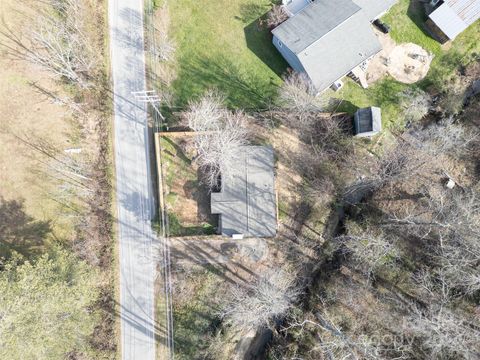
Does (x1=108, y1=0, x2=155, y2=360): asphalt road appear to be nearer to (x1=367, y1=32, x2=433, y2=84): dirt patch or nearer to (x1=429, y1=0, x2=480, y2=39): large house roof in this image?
(x1=367, y1=32, x2=433, y2=84): dirt patch

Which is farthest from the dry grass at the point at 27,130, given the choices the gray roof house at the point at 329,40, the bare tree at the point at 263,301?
the gray roof house at the point at 329,40

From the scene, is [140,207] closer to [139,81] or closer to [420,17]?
[139,81]

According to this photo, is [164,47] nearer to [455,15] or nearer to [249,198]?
[249,198]

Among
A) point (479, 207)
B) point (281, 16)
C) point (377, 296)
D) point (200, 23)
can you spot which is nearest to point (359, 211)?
point (377, 296)

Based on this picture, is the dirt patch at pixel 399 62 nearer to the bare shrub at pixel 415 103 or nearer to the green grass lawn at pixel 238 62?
the green grass lawn at pixel 238 62

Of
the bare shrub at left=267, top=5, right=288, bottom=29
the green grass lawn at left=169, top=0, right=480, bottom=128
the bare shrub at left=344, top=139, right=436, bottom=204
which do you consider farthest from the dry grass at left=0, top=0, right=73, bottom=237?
the bare shrub at left=344, top=139, right=436, bottom=204

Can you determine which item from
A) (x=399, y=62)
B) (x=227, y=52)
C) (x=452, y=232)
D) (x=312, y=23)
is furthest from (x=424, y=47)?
(x=227, y=52)
